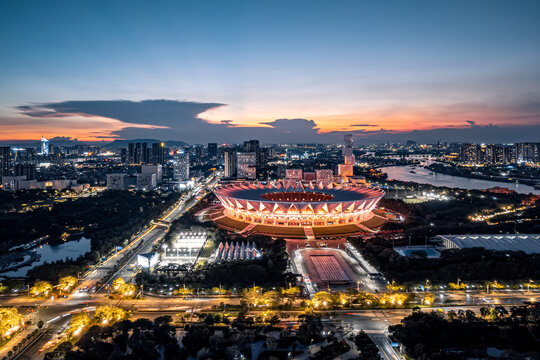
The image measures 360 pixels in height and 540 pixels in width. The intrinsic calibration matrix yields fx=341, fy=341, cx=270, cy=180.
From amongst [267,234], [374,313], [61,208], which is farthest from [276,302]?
[61,208]

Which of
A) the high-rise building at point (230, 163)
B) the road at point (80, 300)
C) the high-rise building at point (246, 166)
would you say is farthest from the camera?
the high-rise building at point (230, 163)

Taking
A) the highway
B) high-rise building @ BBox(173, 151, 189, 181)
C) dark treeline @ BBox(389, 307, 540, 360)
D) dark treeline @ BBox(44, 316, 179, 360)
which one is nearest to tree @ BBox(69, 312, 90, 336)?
dark treeline @ BBox(44, 316, 179, 360)

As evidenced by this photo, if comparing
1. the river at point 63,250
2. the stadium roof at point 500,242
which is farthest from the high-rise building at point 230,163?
the stadium roof at point 500,242

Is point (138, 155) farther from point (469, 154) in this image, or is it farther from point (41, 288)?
point (469, 154)

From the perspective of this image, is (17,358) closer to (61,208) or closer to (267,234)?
(267,234)

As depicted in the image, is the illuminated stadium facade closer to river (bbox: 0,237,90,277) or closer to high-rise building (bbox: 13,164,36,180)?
river (bbox: 0,237,90,277)

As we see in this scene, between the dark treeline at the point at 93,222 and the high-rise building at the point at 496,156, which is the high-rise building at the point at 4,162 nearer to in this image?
the dark treeline at the point at 93,222
